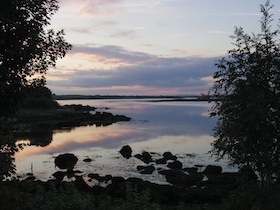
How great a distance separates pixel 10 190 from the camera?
8.48 meters

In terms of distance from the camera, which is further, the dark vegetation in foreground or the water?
the water

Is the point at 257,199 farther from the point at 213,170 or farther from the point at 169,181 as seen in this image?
the point at 213,170

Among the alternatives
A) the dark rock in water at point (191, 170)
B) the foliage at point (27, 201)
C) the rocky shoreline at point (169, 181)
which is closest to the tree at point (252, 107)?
the rocky shoreline at point (169, 181)

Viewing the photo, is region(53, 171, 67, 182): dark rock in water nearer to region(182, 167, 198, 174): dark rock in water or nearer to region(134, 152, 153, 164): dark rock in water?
region(134, 152, 153, 164): dark rock in water

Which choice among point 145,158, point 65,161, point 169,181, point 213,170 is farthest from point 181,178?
point 65,161

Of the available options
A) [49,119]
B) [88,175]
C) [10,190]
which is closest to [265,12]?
[10,190]

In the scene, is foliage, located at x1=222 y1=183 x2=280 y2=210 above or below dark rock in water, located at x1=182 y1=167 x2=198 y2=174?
above

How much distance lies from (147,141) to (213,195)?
39472 mm

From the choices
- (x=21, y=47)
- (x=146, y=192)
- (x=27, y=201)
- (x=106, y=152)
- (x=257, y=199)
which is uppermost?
(x=21, y=47)

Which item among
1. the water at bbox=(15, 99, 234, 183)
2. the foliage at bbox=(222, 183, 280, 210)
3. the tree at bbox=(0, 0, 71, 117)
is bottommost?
the water at bbox=(15, 99, 234, 183)

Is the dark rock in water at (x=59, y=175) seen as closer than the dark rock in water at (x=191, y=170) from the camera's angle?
Yes

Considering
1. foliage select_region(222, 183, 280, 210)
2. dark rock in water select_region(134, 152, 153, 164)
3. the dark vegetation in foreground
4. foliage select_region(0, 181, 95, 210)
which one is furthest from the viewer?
dark rock in water select_region(134, 152, 153, 164)

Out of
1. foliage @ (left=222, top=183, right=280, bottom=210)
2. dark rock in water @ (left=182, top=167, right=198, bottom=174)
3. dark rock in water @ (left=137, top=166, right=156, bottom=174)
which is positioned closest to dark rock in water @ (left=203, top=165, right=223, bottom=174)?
dark rock in water @ (left=182, top=167, right=198, bottom=174)

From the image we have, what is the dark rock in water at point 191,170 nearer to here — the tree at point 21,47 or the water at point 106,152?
the water at point 106,152
